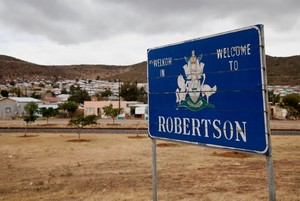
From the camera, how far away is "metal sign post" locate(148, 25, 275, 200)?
3.51 metres

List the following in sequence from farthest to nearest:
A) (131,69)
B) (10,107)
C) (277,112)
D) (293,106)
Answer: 1. (131,69)
2. (10,107)
3. (277,112)
4. (293,106)

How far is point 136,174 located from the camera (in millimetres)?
13383

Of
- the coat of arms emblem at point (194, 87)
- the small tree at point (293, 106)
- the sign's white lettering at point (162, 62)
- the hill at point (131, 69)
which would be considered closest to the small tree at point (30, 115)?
the sign's white lettering at point (162, 62)

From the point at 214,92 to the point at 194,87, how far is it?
0.37 m

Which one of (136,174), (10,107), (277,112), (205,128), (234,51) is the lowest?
(136,174)

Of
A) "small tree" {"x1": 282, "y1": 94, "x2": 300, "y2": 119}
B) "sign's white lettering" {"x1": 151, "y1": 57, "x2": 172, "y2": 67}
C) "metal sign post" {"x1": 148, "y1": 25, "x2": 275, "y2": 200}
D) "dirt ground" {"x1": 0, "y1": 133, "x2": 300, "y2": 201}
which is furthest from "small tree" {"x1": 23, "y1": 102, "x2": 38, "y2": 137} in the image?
"small tree" {"x1": 282, "y1": 94, "x2": 300, "y2": 119}

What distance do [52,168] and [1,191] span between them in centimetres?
443

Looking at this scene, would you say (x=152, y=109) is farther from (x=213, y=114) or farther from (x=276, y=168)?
(x=276, y=168)

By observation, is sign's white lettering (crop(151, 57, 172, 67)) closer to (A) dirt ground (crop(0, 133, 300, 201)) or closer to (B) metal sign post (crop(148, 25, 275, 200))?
(B) metal sign post (crop(148, 25, 275, 200))

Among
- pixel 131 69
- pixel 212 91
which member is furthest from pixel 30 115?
pixel 131 69

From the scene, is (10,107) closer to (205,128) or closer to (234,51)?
(205,128)

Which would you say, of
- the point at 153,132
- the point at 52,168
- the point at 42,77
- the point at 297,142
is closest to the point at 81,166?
the point at 52,168

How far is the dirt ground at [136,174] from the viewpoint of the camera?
10117 mm

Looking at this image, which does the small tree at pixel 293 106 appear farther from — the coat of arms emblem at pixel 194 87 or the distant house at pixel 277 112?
the coat of arms emblem at pixel 194 87
